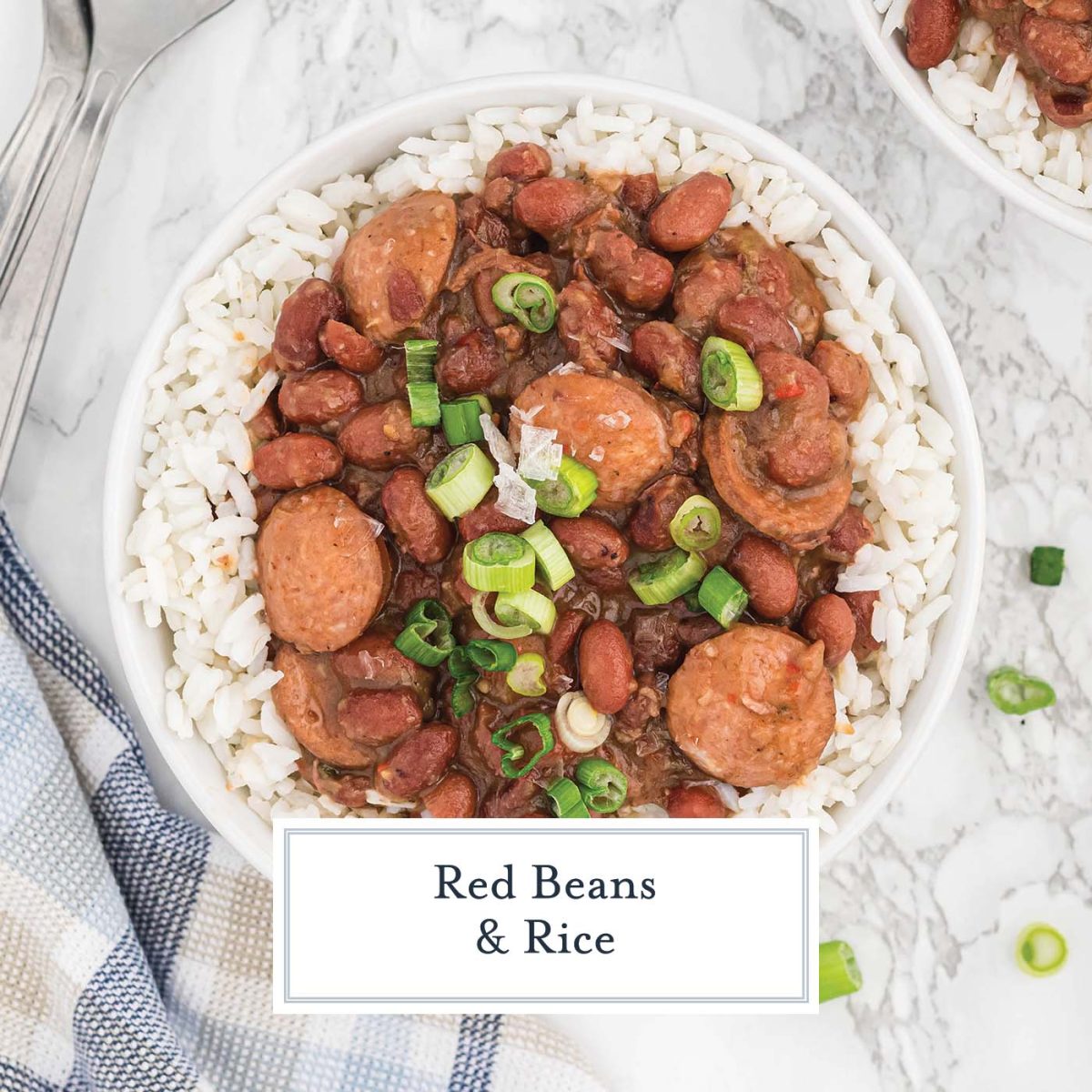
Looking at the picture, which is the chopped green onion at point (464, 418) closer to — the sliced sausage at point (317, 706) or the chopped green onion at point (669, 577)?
the chopped green onion at point (669, 577)

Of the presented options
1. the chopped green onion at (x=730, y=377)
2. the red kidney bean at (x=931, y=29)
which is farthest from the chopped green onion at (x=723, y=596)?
the red kidney bean at (x=931, y=29)

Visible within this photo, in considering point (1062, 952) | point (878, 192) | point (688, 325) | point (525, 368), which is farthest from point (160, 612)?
point (1062, 952)

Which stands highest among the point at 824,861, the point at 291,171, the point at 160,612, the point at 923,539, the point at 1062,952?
the point at 291,171

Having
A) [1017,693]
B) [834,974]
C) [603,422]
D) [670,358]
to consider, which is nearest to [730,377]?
[670,358]

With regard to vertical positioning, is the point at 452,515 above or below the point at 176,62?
below

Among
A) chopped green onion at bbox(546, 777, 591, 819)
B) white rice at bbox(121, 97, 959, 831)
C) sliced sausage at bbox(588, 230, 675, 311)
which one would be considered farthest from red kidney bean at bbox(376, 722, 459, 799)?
sliced sausage at bbox(588, 230, 675, 311)

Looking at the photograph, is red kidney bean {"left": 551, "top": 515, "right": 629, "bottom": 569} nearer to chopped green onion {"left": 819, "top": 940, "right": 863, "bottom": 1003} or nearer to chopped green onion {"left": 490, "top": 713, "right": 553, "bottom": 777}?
chopped green onion {"left": 490, "top": 713, "right": 553, "bottom": 777}

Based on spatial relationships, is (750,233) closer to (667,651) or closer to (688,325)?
(688,325)

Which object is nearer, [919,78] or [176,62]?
[919,78]

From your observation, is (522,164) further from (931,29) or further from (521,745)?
(521,745)
